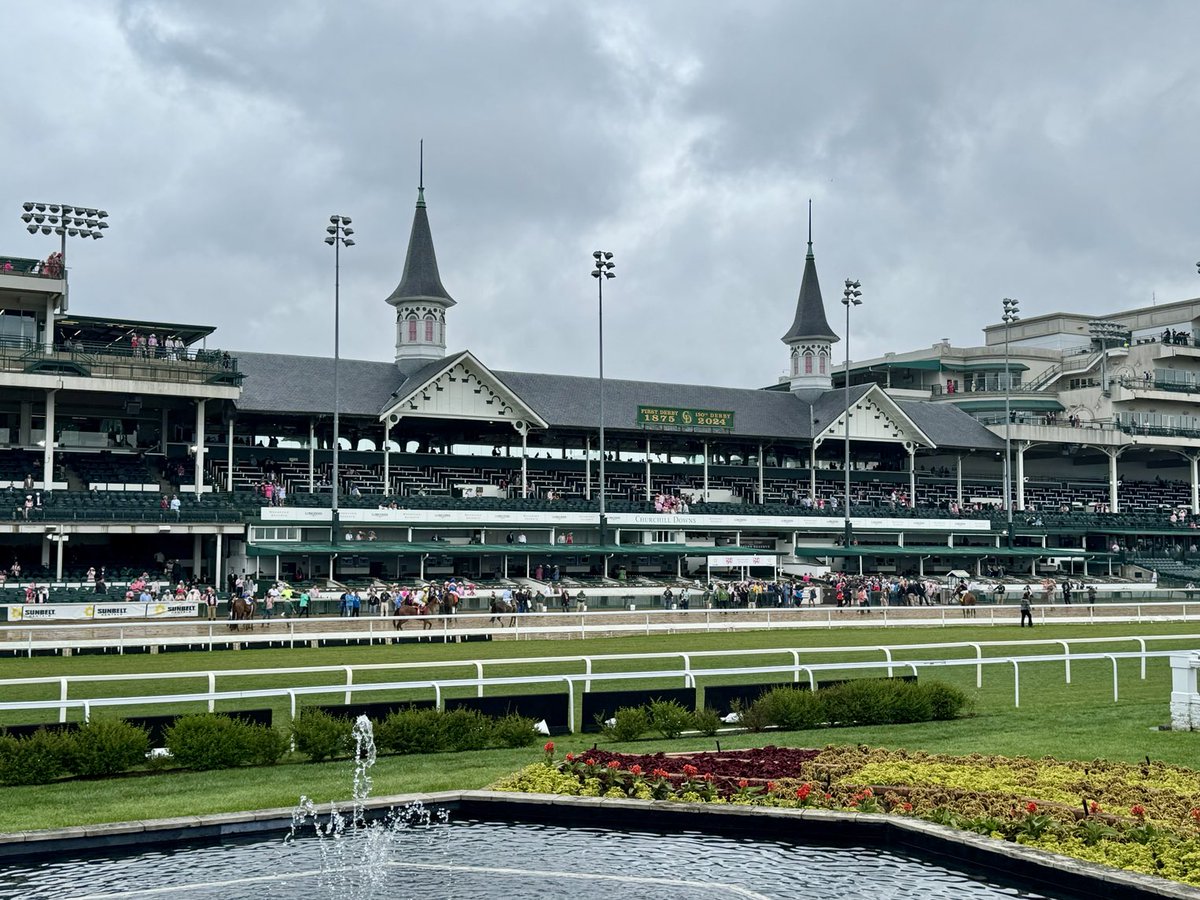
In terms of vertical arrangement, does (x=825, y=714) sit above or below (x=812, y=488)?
below

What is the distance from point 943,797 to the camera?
41.1 ft

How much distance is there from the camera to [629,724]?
657 inches

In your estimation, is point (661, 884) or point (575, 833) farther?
point (575, 833)

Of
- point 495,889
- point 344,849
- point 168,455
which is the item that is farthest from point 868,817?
point 168,455

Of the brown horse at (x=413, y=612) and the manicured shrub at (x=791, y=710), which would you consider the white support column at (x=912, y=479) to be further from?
the manicured shrub at (x=791, y=710)

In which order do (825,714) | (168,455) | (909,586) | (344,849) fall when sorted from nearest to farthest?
(344,849), (825,714), (909,586), (168,455)

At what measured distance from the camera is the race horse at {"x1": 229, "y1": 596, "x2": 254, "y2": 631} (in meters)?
33.7

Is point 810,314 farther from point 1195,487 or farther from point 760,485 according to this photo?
point 1195,487

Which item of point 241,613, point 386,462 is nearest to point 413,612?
Answer: point 241,613

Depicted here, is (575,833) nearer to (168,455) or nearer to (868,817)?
(868,817)

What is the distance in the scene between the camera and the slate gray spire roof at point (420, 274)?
200ft

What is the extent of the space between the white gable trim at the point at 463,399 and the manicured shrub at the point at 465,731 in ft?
125

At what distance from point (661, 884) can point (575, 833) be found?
1.83 m

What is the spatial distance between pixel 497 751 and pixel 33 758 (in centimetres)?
520
